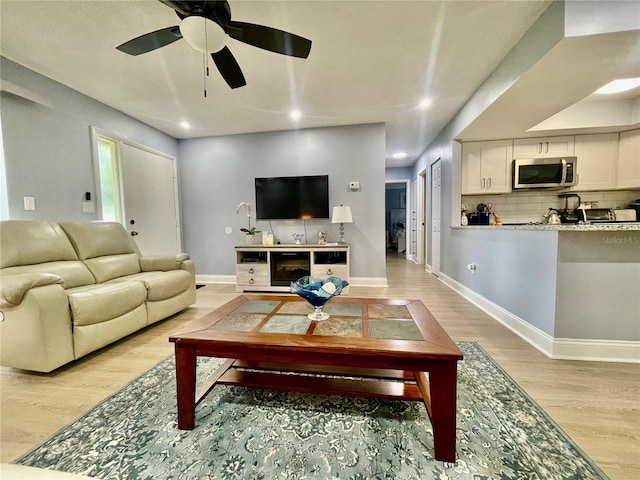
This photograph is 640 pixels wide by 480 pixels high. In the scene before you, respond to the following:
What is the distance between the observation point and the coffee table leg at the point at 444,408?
100 centimetres

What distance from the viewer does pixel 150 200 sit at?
12.2 feet

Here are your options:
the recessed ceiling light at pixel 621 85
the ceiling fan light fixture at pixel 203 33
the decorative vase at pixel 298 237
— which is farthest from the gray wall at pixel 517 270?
A: the ceiling fan light fixture at pixel 203 33

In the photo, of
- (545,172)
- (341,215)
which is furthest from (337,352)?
(545,172)

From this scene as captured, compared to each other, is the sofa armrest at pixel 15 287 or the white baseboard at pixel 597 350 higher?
the sofa armrest at pixel 15 287

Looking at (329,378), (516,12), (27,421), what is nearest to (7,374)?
(27,421)

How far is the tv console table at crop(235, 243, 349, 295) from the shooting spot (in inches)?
142

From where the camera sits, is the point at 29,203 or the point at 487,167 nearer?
the point at 29,203

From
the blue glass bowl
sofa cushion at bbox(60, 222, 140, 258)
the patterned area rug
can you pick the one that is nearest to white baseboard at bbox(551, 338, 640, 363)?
the patterned area rug

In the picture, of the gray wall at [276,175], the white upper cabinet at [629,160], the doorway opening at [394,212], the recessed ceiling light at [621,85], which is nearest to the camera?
the recessed ceiling light at [621,85]

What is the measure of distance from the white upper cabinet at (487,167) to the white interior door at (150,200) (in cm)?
445

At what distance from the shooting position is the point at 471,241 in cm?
313

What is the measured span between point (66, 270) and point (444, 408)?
283cm

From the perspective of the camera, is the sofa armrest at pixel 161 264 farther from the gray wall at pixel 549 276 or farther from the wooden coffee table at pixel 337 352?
the gray wall at pixel 549 276

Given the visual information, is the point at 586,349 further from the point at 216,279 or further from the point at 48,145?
the point at 48,145
